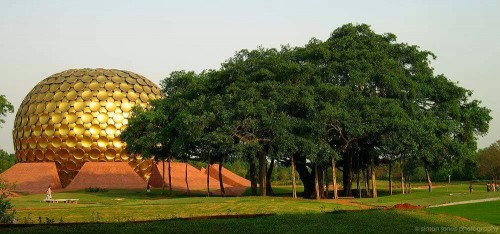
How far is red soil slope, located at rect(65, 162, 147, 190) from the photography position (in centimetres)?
5274

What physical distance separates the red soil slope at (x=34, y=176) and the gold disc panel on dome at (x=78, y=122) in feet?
3.50

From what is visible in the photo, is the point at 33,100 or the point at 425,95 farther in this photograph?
the point at 33,100

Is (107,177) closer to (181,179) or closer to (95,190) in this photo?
(95,190)

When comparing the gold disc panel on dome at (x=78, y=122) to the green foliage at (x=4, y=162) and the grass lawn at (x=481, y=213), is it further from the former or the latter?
the grass lawn at (x=481, y=213)

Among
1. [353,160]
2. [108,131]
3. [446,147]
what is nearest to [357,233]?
[446,147]

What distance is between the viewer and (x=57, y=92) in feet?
191

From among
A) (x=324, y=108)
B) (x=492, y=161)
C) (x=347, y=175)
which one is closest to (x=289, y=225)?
(x=324, y=108)

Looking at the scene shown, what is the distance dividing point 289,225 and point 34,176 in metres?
42.6

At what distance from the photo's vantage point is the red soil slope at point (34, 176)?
5263 cm

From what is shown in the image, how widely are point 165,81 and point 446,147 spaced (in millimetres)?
23424

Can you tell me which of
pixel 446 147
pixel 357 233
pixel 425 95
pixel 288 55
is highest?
pixel 288 55

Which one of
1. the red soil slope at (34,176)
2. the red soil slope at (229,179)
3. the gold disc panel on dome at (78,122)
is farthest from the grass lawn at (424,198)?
the red soil slope at (34,176)

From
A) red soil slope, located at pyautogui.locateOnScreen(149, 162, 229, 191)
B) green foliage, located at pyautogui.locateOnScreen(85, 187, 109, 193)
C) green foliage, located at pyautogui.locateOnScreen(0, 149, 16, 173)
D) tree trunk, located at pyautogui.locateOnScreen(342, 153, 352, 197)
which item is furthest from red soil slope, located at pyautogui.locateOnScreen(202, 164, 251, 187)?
green foliage, located at pyautogui.locateOnScreen(0, 149, 16, 173)

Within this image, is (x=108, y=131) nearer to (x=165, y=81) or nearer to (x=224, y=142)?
(x=165, y=81)
